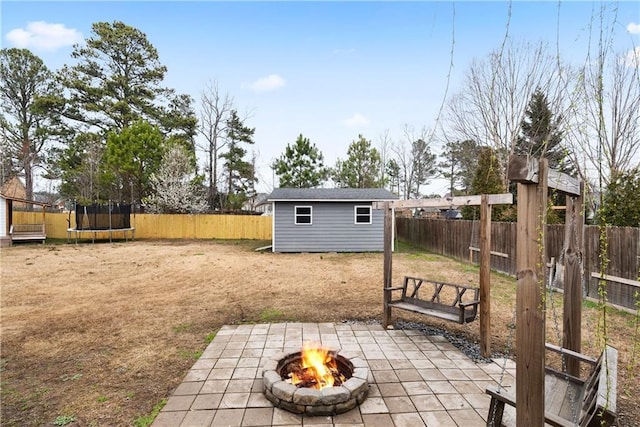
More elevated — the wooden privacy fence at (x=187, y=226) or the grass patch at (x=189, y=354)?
the wooden privacy fence at (x=187, y=226)

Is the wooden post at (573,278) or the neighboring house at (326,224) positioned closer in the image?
the wooden post at (573,278)

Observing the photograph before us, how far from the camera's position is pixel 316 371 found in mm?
3062

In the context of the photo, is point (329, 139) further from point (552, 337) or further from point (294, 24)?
point (552, 337)

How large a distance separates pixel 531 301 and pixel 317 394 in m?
1.80

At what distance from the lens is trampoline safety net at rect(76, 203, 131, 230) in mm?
15820

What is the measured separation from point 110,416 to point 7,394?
51.2 inches

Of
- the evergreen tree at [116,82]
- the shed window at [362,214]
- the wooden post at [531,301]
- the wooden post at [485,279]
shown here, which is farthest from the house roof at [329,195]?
the evergreen tree at [116,82]

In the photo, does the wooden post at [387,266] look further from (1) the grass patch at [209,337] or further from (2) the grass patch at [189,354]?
(2) the grass patch at [189,354]

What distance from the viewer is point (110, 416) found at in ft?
8.83

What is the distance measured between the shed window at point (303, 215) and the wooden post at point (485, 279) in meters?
10.2

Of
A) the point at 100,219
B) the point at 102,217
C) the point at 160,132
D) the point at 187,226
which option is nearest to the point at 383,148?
the point at 187,226

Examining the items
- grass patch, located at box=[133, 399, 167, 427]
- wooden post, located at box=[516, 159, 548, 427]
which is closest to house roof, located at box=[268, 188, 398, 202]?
grass patch, located at box=[133, 399, 167, 427]

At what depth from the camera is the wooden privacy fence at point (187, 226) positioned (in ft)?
59.5

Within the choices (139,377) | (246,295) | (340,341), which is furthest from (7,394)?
(246,295)
